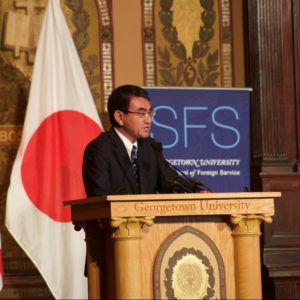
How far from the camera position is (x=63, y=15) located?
6.27 m

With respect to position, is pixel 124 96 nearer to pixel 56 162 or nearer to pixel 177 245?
pixel 177 245

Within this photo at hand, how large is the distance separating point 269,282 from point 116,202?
2899 millimetres

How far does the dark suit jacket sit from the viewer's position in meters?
4.04

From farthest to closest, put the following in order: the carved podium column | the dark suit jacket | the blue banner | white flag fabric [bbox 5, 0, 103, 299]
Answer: the blue banner
white flag fabric [bbox 5, 0, 103, 299]
the dark suit jacket
the carved podium column

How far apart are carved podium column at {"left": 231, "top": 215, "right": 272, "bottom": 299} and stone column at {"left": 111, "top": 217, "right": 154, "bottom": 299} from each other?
0.45 m

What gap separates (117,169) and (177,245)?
0.54 m

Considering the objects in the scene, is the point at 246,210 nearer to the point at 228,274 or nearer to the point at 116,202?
the point at 228,274

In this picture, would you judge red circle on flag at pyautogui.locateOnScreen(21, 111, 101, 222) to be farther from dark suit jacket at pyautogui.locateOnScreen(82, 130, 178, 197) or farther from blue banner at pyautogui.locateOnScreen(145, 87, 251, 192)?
dark suit jacket at pyautogui.locateOnScreen(82, 130, 178, 197)

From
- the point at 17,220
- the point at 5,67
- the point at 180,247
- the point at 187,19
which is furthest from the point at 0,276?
the point at 187,19

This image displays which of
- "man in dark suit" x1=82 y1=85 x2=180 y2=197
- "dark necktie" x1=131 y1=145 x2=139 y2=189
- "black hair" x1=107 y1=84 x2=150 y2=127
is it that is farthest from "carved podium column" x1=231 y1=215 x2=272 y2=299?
"black hair" x1=107 y1=84 x2=150 y2=127

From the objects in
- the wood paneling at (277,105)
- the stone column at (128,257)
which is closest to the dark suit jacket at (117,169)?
the stone column at (128,257)

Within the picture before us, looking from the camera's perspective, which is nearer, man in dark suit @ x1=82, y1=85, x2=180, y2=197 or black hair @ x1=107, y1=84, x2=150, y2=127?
man in dark suit @ x1=82, y1=85, x2=180, y2=197

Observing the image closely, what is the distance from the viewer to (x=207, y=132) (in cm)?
629

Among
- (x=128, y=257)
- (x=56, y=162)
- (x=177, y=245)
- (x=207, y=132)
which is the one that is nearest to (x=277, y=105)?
(x=207, y=132)
